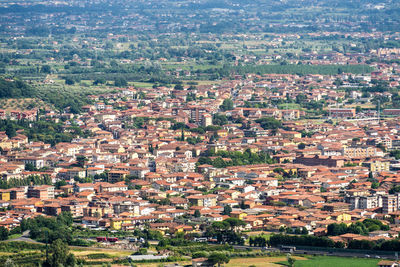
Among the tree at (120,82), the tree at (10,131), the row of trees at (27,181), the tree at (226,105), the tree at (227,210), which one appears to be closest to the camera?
the tree at (227,210)

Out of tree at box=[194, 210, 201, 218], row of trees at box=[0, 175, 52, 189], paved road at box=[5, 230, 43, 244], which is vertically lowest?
paved road at box=[5, 230, 43, 244]

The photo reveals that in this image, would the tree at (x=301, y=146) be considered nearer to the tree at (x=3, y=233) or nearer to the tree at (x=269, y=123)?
the tree at (x=269, y=123)

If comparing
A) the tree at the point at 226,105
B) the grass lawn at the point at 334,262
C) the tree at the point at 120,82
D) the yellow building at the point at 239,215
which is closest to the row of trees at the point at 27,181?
the yellow building at the point at 239,215

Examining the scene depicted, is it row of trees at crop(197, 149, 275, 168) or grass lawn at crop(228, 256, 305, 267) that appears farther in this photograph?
row of trees at crop(197, 149, 275, 168)

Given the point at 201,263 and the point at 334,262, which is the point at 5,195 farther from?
the point at 334,262

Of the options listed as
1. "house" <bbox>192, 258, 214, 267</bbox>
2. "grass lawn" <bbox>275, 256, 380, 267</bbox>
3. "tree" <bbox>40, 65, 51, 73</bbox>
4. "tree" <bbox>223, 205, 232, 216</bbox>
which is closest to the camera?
"house" <bbox>192, 258, 214, 267</bbox>

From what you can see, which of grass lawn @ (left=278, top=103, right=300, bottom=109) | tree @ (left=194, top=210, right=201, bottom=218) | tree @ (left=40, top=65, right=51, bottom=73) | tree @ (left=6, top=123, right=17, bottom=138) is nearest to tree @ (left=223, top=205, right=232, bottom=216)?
tree @ (left=194, top=210, right=201, bottom=218)

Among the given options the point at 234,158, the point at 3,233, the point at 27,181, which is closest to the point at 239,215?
the point at 3,233

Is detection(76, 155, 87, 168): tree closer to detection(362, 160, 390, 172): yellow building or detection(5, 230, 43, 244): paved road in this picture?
detection(362, 160, 390, 172): yellow building

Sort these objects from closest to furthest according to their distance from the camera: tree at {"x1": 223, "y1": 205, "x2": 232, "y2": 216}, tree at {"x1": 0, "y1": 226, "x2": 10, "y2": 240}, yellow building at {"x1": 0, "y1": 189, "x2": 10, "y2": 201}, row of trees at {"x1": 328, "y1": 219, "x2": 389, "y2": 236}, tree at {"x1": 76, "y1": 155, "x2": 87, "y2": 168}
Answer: row of trees at {"x1": 328, "y1": 219, "x2": 389, "y2": 236}
tree at {"x1": 0, "y1": 226, "x2": 10, "y2": 240}
tree at {"x1": 223, "y1": 205, "x2": 232, "y2": 216}
yellow building at {"x1": 0, "y1": 189, "x2": 10, "y2": 201}
tree at {"x1": 76, "y1": 155, "x2": 87, "y2": 168}
